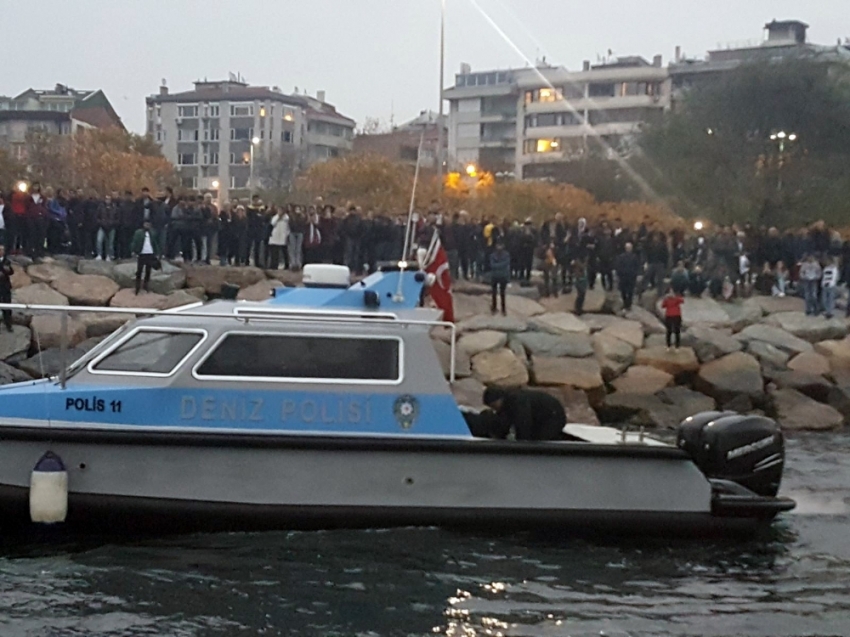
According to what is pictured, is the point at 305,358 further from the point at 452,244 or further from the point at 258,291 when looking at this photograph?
the point at 452,244

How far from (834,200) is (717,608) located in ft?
99.8

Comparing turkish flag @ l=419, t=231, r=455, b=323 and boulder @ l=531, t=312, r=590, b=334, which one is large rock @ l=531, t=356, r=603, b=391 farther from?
turkish flag @ l=419, t=231, r=455, b=323

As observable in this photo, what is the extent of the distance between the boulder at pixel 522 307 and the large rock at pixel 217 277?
184 inches

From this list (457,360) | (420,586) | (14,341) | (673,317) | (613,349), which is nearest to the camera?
(420,586)

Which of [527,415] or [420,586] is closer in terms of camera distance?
[420,586]

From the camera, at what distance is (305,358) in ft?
32.0

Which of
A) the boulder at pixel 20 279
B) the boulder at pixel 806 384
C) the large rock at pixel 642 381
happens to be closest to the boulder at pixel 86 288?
→ the boulder at pixel 20 279

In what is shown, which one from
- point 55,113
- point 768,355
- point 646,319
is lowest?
point 768,355

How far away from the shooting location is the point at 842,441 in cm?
1733

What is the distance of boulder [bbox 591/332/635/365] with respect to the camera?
20359 millimetres

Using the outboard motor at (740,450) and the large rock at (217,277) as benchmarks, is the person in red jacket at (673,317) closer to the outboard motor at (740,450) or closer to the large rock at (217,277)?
the large rock at (217,277)

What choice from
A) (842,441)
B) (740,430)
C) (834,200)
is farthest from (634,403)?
(834,200)

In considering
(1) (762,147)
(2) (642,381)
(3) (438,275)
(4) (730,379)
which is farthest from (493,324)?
(1) (762,147)

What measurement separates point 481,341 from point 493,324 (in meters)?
0.84
